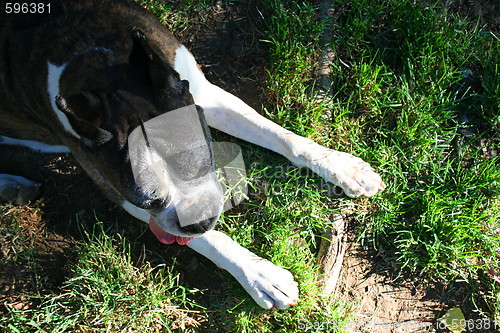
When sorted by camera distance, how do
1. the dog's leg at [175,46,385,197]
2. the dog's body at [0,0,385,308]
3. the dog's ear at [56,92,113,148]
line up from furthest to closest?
the dog's leg at [175,46,385,197] → the dog's body at [0,0,385,308] → the dog's ear at [56,92,113,148]

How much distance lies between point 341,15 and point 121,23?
1.96 m

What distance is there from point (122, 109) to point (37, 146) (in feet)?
5.61

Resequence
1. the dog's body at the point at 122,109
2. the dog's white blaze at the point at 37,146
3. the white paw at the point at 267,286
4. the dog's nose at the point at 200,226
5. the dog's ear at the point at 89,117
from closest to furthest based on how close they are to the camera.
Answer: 1. the dog's ear at the point at 89,117
2. the dog's body at the point at 122,109
3. the dog's nose at the point at 200,226
4. the white paw at the point at 267,286
5. the dog's white blaze at the point at 37,146

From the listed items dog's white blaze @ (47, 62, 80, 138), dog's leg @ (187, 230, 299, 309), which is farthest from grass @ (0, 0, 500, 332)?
dog's white blaze @ (47, 62, 80, 138)

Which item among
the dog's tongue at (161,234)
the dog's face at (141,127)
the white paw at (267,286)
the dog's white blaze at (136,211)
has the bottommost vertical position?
the white paw at (267,286)

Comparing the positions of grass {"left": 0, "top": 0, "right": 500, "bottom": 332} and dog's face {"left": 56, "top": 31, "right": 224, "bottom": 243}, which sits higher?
dog's face {"left": 56, "top": 31, "right": 224, "bottom": 243}

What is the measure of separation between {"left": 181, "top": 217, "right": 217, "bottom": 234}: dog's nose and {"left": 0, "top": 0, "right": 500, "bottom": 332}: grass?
2.33 feet

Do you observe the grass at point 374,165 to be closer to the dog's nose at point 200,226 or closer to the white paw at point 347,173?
the white paw at point 347,173

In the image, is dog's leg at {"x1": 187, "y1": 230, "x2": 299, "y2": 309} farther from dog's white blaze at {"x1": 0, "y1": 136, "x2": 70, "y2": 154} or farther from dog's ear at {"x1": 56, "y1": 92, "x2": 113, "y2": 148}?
dog's white blaze at {"x1": 0, "y1": 136, "x2": 70, "y2": 154}

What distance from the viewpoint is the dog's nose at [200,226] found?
314 centimetres

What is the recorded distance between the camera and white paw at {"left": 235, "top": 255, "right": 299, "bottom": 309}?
11.9ft

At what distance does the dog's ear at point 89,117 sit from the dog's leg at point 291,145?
0.97 m

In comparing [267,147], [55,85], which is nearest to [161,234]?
[267,147]

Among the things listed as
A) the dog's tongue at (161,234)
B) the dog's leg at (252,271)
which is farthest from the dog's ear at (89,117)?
the dog's leg at (252,271)
